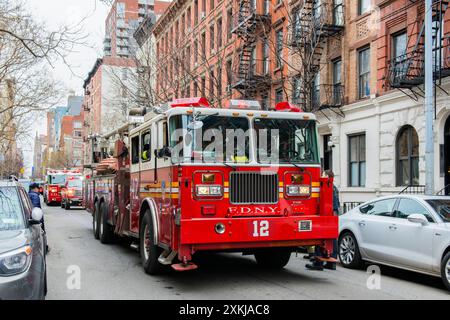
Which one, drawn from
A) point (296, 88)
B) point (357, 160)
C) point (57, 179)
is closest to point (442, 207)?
point (357, 160)

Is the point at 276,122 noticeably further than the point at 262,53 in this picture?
No

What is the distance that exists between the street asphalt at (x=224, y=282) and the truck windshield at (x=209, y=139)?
6.67 feet

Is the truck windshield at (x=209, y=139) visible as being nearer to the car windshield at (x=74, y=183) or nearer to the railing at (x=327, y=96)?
the railing at (x=327, y=96)

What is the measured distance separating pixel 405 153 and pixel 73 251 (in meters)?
12.2

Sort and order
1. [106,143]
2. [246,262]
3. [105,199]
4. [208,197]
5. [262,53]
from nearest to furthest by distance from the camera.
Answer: [208,197], [246,262], [105,199], [106,143], [262,53]

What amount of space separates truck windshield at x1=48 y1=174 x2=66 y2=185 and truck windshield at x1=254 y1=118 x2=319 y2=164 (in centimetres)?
3379

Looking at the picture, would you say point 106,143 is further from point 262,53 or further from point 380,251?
point 262,53

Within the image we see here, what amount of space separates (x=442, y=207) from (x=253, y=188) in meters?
3.33

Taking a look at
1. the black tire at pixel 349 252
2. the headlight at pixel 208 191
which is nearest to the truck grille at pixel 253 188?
the headlight at pixel 208 191

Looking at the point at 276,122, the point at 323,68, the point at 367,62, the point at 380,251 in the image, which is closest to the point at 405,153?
the point at 367,62

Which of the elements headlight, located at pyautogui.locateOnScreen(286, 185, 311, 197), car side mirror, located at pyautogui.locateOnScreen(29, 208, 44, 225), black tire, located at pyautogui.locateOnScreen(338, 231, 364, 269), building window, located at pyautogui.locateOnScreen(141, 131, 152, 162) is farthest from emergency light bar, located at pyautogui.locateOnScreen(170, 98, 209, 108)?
black tire, located at pyautogui.locateOnScreen(338, 231, 364, 269)

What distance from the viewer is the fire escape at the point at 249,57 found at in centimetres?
2692

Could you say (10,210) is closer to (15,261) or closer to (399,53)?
(15,261)

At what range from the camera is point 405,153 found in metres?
18.8
